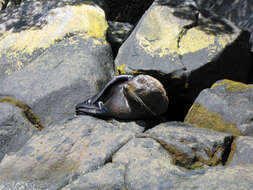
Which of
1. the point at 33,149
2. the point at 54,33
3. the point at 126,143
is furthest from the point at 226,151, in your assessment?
the point at 54,33

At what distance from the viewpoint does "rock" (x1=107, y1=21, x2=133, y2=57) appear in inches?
217

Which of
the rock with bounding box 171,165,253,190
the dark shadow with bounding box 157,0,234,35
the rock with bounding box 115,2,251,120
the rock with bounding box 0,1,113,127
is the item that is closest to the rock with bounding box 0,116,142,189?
the rock with bounding box 0,1,113,127

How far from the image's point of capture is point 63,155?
2926 mm

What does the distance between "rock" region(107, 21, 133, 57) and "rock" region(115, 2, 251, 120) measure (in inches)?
33.0

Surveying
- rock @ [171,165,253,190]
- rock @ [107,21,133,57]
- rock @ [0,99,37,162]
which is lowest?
rock @ [0,99,37,162]

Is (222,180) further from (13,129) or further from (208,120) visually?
(13,129)

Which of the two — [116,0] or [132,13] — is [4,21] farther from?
[132,13]

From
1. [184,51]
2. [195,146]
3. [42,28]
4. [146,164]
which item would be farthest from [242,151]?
[42,28]

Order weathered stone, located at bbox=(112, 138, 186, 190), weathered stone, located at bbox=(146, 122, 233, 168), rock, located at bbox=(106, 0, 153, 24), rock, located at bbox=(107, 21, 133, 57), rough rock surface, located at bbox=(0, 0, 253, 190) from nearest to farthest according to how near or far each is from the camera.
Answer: weathered stone, located at bbox=(112, 138, 186, 190) < rough rock surface, located at bbox=(0, 0, 253, 190) < weathered stone, located at bbox=(146, 122, 233, 168) < rock, located at bbox=(107, 21, 133, 57) < rock, located at bbox=(106, 0, 153, 24)

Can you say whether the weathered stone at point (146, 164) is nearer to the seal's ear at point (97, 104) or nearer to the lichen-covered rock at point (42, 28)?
the seal's ear at point (97, 104)

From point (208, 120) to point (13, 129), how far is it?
263 centimetres

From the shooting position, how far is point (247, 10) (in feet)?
16.5

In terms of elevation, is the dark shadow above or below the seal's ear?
above

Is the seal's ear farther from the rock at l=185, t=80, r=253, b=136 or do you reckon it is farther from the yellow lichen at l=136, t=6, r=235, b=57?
the rock at l=185, t=80, r=253, b=136
